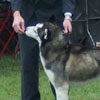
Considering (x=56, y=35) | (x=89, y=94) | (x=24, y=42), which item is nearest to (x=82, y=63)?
(x=56, y=35)

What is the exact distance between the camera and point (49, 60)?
167 inches

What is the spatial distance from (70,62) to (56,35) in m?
0.32

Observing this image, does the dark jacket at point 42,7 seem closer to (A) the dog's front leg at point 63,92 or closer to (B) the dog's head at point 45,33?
(B) the dog's head at point 45,33

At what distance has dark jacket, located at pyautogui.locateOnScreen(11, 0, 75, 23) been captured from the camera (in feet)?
14.8

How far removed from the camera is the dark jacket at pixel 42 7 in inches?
178

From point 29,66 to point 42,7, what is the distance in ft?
2.39

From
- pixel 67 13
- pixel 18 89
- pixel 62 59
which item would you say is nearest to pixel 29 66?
pixel 62 59

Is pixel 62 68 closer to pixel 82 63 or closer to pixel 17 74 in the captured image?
pixel 82 63

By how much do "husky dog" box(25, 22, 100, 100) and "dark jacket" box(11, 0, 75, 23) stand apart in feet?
1.12

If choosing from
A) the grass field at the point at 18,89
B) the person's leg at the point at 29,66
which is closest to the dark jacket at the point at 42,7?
the person's leg at the point at 29,66

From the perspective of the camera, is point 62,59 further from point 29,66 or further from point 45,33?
point 29,66

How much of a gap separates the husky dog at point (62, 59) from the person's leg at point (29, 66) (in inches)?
15.5

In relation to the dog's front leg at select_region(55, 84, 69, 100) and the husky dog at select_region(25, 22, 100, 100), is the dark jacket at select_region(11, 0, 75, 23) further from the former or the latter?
the dog's front leg at select_region(55, 84, 69, 100)

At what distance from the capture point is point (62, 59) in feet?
13.8
